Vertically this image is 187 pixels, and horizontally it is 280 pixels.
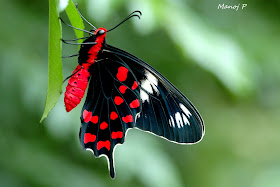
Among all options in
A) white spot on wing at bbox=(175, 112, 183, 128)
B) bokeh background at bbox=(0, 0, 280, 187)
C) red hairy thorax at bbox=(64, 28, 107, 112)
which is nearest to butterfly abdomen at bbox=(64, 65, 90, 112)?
red hairy thorax at bbox=(64, 28, 107, 112)

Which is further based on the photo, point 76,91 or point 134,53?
point 134,53

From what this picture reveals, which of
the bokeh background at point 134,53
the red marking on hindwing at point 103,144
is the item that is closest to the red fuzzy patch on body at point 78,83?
the red marking on hindwing at point 103,144

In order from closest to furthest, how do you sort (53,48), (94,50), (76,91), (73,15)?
(53,48), (73,15), (76,91), (94,50)

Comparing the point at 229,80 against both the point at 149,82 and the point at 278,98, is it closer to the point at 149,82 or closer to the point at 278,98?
the point at 149,82

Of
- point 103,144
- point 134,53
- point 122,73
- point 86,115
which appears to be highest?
point 134,53

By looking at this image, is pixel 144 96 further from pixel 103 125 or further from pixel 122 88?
pixel 103 125

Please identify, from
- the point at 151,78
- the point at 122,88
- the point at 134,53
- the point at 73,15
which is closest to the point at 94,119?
the point at 122,88
